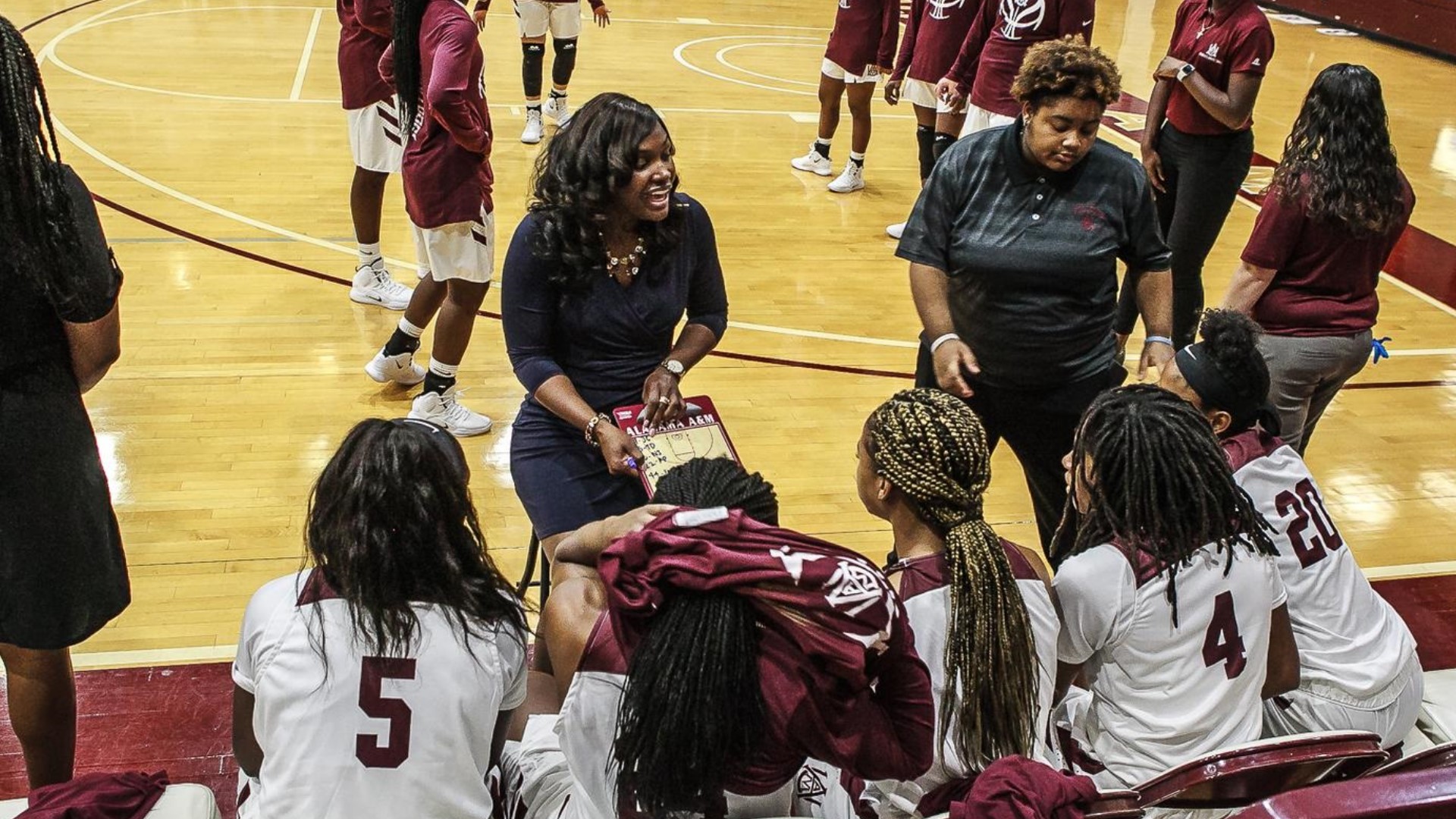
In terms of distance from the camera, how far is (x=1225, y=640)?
Result: 222 centimetres

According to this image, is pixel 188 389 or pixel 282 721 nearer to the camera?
pixel 282 721

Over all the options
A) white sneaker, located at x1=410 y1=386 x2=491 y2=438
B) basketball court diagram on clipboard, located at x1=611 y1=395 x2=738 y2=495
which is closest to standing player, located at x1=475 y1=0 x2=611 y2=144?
white sneaker, located at x1=410 y1=386 x2=491 y2=438

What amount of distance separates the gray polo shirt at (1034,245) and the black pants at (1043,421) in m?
0.04

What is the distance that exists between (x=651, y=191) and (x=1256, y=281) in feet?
6.11

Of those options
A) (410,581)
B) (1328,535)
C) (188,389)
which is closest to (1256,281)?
(1328,535)

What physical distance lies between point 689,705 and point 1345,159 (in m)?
2.72

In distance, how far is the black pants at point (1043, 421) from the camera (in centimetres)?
319

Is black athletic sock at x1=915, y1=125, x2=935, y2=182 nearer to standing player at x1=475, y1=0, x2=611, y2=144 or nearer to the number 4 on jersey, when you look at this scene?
standing player at x1=475, y1=0, x2=611, y2=144

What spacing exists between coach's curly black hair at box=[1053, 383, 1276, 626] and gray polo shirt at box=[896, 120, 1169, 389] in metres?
0.75

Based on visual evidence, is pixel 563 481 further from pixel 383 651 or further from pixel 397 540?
pixel 383 651

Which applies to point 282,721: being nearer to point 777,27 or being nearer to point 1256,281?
point 1256,281

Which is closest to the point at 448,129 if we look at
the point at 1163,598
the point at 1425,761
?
the point at 1163,598

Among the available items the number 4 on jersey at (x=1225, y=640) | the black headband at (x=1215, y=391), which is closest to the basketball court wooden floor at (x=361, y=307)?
the black headband at (x=1215, y=391)

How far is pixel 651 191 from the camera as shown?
9.15 feet
